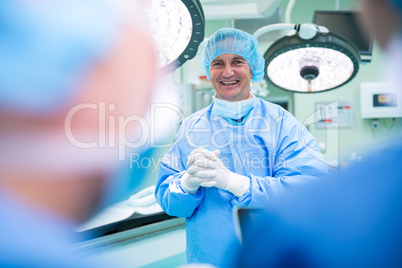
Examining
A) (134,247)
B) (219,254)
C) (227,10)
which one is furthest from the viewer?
(227,10)

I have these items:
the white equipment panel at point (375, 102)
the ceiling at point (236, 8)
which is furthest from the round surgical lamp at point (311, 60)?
the white equipment panel at point (375, 102)

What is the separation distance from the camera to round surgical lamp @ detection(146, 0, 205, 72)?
667 millimetres

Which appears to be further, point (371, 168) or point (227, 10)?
point (227, 10)

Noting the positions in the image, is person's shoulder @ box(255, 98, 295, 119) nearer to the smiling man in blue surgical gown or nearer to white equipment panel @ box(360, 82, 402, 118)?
the smiling man in blue surgical gown

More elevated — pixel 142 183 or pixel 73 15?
pixel 73 15

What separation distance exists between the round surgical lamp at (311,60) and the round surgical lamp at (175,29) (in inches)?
15.4

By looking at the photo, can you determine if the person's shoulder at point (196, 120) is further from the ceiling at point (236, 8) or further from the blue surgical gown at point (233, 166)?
the ceiling at point (236, 8)

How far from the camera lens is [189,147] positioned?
95 centimetres

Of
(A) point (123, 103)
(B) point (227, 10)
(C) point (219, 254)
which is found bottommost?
(C) point (219, 254)

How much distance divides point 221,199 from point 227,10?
120 centimetres

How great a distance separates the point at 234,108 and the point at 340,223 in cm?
73

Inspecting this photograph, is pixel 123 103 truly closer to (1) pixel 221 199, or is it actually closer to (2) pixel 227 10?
(1) pixel 221 199

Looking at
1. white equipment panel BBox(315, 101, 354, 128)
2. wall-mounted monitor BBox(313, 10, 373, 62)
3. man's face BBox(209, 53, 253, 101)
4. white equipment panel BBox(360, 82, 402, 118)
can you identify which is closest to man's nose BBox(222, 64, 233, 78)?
man's face BBox(209, 53, 253, 101)

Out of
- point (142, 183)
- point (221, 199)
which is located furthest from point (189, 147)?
point (142, 183)
